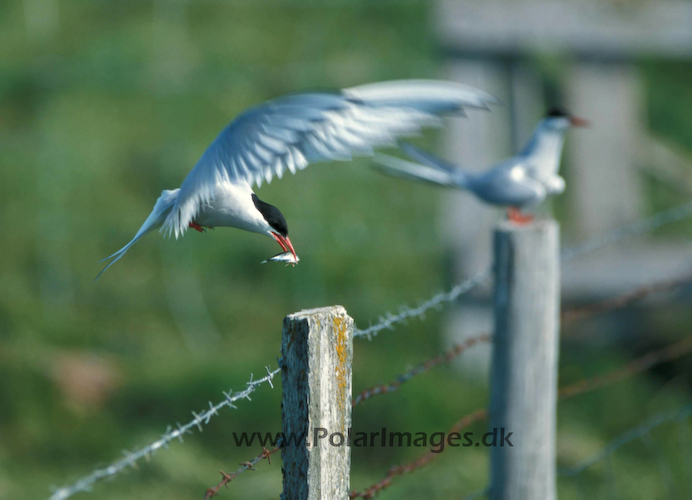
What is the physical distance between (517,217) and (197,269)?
193 inches

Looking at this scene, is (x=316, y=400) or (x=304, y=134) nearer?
(x=304, y=134)

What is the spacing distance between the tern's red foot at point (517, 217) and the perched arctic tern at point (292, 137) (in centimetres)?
163

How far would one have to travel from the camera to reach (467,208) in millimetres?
5492

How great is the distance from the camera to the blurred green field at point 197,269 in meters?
4.60

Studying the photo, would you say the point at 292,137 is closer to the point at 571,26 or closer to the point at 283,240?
the point at 283,240

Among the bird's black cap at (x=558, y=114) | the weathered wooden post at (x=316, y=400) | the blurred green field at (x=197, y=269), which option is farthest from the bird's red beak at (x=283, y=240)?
the blurred green field at (x=197, y=269)

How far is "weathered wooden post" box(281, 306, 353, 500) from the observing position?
58.9 inches

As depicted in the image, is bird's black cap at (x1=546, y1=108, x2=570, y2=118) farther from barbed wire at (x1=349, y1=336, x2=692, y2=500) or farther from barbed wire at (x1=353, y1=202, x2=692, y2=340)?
barbed wire at (x1=349, y1=336, x2=692, y2=500)

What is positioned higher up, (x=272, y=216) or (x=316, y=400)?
(x=272, y=216)

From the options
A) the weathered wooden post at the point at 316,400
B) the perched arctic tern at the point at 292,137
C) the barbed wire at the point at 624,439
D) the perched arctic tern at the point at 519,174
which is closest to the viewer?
the perched arctic tern at the point at 292,137

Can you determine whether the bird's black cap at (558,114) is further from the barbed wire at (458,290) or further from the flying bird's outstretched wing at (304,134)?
the flying bird's outstretched wing at (304,134)

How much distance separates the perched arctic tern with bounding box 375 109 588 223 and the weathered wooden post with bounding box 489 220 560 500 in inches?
7.0

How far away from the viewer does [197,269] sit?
7.21 m

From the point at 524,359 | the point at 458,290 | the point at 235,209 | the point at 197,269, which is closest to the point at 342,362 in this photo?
the point at 235,209
